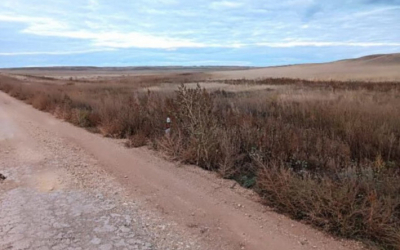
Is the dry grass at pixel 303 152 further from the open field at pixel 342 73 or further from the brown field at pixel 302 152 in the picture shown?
the open field at pixel 342 73

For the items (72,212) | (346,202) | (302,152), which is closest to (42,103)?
(72,212)

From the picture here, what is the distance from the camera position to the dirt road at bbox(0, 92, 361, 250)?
4.09 metres

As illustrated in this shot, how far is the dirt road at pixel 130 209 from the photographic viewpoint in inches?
161

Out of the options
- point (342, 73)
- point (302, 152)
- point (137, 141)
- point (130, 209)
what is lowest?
point (130, 209)

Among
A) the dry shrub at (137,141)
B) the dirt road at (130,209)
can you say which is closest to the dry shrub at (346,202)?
the dirt road at (130,209)

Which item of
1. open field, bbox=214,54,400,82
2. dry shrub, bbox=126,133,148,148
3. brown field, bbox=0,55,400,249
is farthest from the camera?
open field, bbox=214,54,400,82

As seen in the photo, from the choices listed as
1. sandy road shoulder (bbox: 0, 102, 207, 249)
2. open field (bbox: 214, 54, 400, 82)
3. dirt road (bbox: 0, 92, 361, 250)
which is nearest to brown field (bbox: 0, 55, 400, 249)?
dirt road (bbox: 0, 92, 361, 250)

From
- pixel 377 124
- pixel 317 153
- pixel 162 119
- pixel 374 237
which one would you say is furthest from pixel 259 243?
pixel 162 119

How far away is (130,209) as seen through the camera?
505 cm

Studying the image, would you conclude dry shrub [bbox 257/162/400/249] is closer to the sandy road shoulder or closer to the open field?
the sandy road shoulder

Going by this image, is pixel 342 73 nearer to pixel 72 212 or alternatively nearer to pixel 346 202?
pixel 346 202

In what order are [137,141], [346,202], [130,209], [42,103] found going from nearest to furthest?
1. [346,202]
2. [130,209]
3. [137,141]
4. [42,103]

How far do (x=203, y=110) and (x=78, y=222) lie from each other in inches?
158

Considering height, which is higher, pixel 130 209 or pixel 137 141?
pixel 137 141
